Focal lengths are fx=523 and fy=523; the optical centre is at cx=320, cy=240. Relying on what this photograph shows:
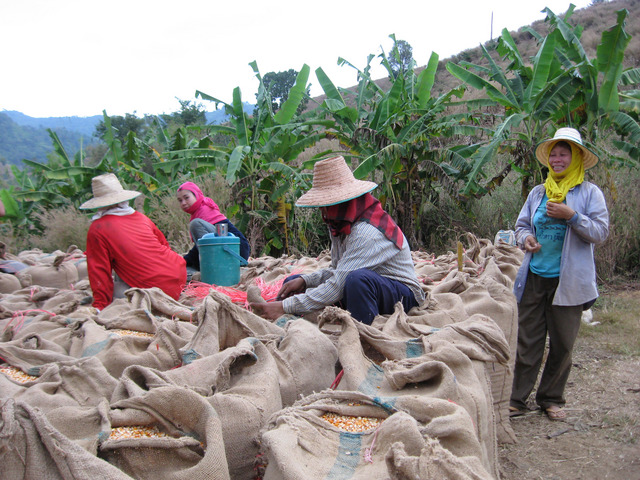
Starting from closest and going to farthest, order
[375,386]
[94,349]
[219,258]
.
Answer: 1. [375,386]
2. [94,349]
3. [219,258]

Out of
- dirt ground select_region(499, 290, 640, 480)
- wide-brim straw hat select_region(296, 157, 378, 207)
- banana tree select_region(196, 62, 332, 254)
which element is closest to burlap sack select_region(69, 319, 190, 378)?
wide-brim straw hat select_region(296, 157, 378, 207)

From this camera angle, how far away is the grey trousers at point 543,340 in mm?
3361

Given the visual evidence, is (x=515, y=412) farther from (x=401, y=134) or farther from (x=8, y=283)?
(x=401, y=134)

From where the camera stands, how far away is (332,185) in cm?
311

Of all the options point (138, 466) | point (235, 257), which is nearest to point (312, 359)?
point (138, 466)

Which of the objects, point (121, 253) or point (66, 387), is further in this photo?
point (121, 253)

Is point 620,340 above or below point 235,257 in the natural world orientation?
below

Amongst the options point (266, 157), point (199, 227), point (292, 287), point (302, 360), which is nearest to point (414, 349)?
point (302, 360)

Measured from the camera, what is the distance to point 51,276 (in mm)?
5180

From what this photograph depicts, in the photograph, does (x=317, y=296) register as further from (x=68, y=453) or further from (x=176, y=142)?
(x=176, y=142)

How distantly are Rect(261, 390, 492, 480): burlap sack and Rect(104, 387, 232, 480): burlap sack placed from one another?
0.14 metres

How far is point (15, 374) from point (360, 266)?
1.74 meters

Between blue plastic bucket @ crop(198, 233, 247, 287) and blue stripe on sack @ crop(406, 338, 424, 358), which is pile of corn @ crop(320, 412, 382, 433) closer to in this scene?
blue stripe on sack @ crop(406, 338, 424, 358)

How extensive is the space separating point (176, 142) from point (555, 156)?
9001 mm
